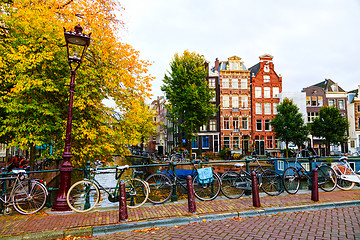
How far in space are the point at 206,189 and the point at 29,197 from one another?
192 inches

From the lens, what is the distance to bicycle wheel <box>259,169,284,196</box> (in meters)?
8.05

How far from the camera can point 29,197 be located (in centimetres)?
656

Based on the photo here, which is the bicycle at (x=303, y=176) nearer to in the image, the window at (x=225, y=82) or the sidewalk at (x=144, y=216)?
the sidewalk at (x=144, y=216)

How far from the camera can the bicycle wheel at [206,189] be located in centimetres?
754

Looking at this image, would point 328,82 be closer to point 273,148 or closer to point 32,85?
point 273,148

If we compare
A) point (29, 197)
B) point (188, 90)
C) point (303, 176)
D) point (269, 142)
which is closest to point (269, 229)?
point (303, 176)

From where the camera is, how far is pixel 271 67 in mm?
39406

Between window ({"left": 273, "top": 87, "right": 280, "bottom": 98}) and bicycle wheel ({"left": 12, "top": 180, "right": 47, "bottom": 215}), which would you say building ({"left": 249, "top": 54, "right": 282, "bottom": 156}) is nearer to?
Answer: window ({"left": 273, "top": 87, "right": 280, "bottom": 98})

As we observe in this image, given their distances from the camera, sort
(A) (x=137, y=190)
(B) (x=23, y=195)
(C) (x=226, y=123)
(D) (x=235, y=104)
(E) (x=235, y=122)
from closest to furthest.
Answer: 1. (B) (x=23, y=195)
2. (A) (x=137, y=190)
3. (C) (x=226, y=123)
4. (E) (x=235, y=122)
5. (D) (x=235, y=104)

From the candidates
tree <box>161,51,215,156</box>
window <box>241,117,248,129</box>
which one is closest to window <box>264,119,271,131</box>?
window <box>241,117,248,129</box>

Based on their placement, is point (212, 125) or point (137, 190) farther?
point (212, 125)

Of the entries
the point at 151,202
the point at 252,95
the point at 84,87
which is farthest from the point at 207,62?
the point at 151,202

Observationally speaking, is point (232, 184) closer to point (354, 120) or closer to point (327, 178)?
point (327, 178)

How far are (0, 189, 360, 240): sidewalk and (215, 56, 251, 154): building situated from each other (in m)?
29.9
